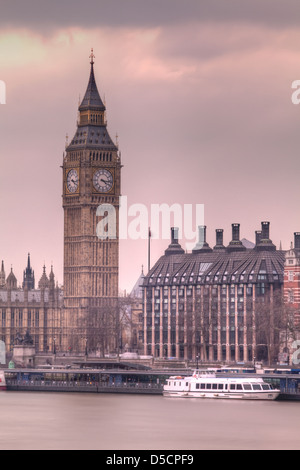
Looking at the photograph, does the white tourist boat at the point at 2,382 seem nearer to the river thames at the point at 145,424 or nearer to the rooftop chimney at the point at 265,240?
the river thames at the point at 145,424

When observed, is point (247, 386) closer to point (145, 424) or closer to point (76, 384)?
point (76, 384)

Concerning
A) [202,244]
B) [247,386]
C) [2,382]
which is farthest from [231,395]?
[202,244]

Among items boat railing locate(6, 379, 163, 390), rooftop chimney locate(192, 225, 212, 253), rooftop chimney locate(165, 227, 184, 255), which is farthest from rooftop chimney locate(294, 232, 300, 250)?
boat railing locate(6, 379, 163, 390)

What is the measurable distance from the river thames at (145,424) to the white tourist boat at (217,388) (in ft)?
4.57

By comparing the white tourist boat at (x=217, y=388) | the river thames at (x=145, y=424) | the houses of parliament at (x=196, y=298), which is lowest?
the river thames at (x=145, y=424)

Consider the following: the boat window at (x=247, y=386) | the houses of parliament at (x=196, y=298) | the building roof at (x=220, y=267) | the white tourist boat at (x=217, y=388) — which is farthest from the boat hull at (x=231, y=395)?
the building roof at (x=220, y=267)

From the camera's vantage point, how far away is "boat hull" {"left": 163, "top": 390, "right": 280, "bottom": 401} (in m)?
134

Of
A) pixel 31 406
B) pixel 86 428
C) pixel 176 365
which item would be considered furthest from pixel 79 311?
pixel 86 428

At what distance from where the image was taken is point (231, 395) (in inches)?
5325

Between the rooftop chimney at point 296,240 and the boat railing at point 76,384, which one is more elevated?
the rooftop chimney at point 296,240

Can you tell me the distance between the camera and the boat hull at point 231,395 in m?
134

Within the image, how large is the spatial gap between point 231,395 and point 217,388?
171 cm

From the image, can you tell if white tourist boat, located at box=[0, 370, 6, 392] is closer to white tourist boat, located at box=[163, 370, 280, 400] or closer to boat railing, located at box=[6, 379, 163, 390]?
boat railing, located at box=[6, 379, 163, 390]
